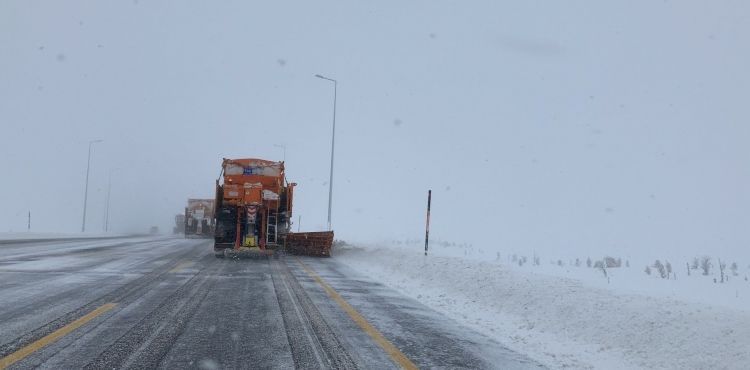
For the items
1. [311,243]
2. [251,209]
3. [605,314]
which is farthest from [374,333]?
[311,243]

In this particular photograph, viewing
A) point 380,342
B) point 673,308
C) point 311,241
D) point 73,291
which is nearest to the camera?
point 380,342

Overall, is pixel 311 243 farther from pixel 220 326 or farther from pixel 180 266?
pixel 220 326

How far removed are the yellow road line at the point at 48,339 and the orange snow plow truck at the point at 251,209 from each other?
1035 cm

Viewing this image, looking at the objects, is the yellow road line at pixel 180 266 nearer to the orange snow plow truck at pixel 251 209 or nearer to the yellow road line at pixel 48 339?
the orange snow plow truck at pixel 251 209

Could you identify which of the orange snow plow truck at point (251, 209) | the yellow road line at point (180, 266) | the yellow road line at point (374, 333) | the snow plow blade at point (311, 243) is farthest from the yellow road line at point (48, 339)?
the snow plow blade at point (311, 243)

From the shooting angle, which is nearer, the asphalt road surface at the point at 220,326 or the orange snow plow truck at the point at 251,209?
the asphalt road surface at the point at 220,326

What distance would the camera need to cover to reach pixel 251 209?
18.4m

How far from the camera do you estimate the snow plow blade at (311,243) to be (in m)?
20.9

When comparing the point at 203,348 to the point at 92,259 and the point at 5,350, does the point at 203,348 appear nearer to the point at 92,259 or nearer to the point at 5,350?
the point at 5,350

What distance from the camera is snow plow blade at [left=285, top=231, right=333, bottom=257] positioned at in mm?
20906

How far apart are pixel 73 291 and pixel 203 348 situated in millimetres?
4701

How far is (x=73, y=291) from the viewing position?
30.7ft

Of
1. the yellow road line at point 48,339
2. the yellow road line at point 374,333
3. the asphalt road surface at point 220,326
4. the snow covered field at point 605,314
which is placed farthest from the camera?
the snow covered field at point 605,314

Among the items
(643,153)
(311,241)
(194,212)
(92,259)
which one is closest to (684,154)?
(643,153)
